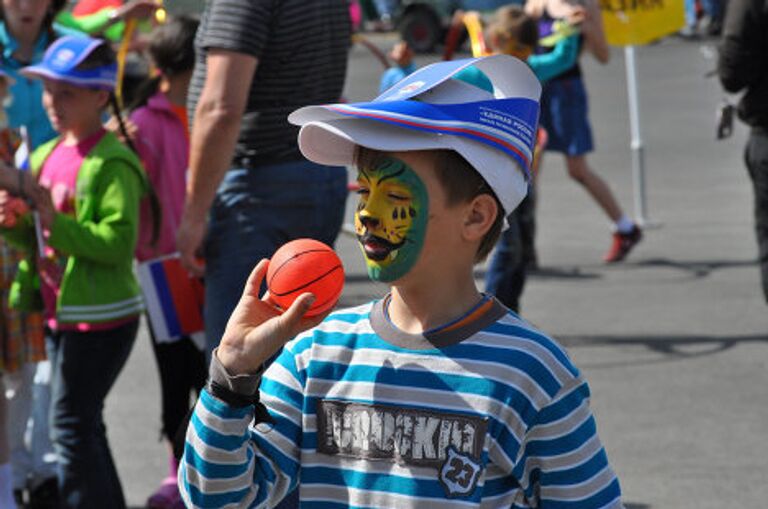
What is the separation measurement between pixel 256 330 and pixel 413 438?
1.06 feet

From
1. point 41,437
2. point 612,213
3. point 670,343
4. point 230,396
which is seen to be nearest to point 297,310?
point 230,396

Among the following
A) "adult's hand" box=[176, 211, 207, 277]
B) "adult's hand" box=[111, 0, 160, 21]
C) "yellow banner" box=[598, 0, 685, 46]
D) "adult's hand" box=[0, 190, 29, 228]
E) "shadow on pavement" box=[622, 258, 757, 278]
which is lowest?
"shadow on pavement" box=[622, 258, 757, 278]

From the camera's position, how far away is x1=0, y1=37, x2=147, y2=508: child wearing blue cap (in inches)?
198

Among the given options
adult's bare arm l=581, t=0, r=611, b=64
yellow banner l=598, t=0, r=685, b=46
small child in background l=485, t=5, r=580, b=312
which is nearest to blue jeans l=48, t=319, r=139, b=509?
small child in background l=485, t=5, r=580, b=312

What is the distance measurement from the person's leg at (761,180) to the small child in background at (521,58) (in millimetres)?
997

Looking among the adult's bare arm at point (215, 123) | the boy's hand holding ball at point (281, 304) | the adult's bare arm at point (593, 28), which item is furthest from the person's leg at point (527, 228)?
the boy's hand holding ball at point (281, 304)

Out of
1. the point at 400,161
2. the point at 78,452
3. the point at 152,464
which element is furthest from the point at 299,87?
the point at 152,464

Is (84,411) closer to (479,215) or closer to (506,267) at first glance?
(479,215)

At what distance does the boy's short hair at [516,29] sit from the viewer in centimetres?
790

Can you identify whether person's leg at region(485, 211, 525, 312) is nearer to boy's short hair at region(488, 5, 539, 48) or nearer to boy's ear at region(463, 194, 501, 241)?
boy's short hair at region(488, 5, 539, 48)

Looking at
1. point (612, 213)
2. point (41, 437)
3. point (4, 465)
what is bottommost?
point (612, 213)

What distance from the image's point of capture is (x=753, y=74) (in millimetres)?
7039

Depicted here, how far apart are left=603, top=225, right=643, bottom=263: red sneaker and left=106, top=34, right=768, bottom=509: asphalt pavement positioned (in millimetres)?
75

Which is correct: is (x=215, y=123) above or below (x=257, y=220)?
above
